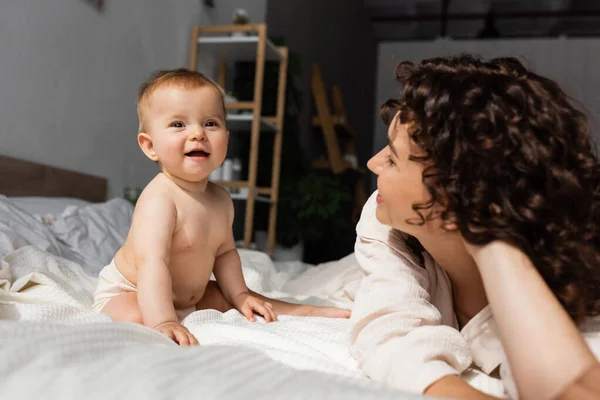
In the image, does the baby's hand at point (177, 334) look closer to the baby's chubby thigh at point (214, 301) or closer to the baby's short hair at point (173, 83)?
the baby's chubby thigh at point (214, 301)

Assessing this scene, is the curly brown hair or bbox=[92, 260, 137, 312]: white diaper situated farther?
bbox=[92, 260, 137, 312]: white diaper

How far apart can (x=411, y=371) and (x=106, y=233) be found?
4.25 ft

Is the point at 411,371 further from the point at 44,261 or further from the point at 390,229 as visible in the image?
the point at 44,261

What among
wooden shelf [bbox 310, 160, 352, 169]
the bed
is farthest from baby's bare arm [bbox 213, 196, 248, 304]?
wooden shelf [bbox 310, 160, 352, 169]

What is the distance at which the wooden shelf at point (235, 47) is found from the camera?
3028mm

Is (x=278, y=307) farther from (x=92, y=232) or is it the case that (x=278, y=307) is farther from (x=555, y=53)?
(x=555, y=53)

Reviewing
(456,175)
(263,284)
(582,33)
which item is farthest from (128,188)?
(582,33)

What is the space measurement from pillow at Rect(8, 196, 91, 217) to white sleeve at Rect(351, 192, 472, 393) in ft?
3.62

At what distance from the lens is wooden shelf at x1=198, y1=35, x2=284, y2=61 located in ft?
9.94

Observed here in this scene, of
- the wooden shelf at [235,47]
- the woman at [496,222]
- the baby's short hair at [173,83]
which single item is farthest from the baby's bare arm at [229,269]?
the wooden shelf at [235,47]

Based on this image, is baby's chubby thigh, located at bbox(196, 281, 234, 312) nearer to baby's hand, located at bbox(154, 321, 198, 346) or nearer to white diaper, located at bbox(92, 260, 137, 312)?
white diaper, located at bbox(92, 260, 137, 312)

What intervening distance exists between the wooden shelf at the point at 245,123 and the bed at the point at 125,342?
1528mm

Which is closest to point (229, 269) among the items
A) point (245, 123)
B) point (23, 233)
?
point (23, 233)

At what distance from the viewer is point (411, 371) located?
558mm
